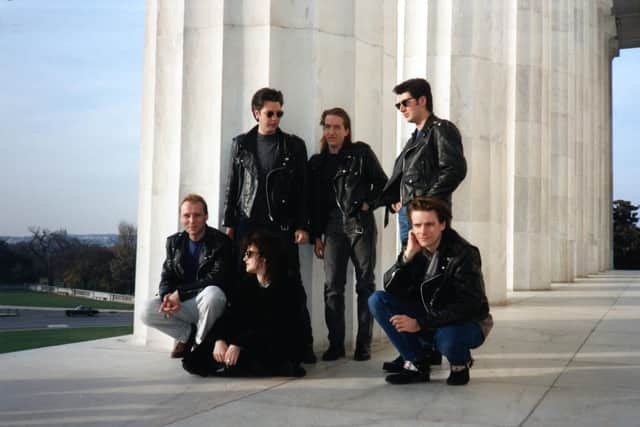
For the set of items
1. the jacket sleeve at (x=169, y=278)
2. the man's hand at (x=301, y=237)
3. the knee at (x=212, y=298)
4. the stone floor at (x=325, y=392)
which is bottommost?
the stone floor at (x=325, y=392)

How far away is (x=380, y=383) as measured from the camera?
320 inches

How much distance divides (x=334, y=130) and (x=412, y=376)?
3163mm

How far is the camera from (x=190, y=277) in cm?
911

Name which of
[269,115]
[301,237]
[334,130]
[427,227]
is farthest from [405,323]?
[269,115]

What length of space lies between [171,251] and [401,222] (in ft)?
8.91

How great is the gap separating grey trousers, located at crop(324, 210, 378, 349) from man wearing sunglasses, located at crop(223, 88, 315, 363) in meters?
0.42

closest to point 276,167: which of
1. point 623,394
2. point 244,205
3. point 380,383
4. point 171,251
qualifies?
point 244,205

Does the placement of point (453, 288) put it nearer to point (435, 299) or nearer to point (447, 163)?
point (435, 299)

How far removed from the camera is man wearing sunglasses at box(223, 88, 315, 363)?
9352mm

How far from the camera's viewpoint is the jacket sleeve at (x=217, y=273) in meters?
8.81

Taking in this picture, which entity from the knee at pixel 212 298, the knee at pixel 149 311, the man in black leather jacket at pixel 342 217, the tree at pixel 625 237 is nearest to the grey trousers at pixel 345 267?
the man in black leather jacket at pixel 342 217

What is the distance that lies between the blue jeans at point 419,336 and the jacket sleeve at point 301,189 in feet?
5.41

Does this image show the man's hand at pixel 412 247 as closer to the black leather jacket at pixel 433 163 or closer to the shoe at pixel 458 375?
the black leather jacket at pixel 433 163

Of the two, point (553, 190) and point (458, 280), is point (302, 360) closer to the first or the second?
point (458, 280)
